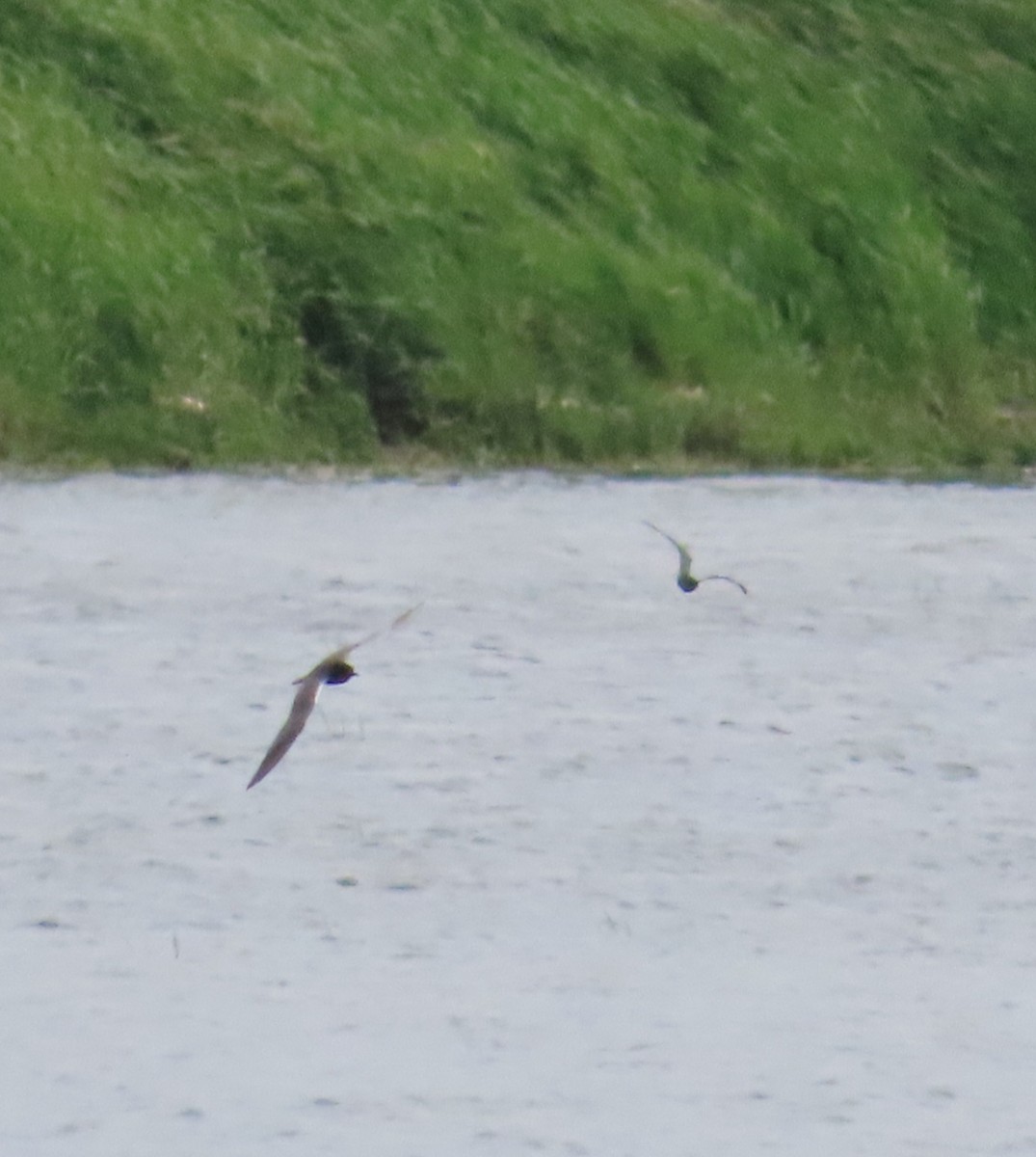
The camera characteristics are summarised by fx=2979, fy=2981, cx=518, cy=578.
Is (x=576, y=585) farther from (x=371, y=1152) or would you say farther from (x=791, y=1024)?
(x=371, y=1152)

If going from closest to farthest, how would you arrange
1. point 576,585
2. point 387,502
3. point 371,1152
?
point 371,1152 < point 576,585 < point 387,502

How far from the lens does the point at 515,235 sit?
40.6 meters

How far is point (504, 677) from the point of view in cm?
2186

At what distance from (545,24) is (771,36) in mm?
3921

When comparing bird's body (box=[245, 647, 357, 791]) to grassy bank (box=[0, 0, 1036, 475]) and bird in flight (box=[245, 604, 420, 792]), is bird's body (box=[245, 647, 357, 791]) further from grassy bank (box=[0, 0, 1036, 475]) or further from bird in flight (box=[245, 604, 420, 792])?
grassy bank (box=[0, 0, 1036, 475])

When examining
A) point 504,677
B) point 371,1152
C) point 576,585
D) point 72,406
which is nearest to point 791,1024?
point 371,1152

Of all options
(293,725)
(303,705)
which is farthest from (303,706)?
(293,725)

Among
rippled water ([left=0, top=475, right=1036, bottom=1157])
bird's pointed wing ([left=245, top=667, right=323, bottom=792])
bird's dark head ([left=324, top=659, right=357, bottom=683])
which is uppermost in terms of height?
bird's dark head ([left=324, top=659, right=357, bottom=683])

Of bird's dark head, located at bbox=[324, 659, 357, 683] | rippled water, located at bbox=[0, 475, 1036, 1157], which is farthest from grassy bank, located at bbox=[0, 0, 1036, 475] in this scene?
bird's dark head, located at bbox=[324, 659, 357, 683]

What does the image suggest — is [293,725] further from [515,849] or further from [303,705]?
[515,849]

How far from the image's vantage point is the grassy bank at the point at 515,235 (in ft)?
121

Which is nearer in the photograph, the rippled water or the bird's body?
the rippled water

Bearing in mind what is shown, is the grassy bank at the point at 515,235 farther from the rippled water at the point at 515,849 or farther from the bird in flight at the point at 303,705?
the bird in flight at the point at 303,705

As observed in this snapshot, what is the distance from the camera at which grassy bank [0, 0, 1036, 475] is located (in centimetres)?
3678
